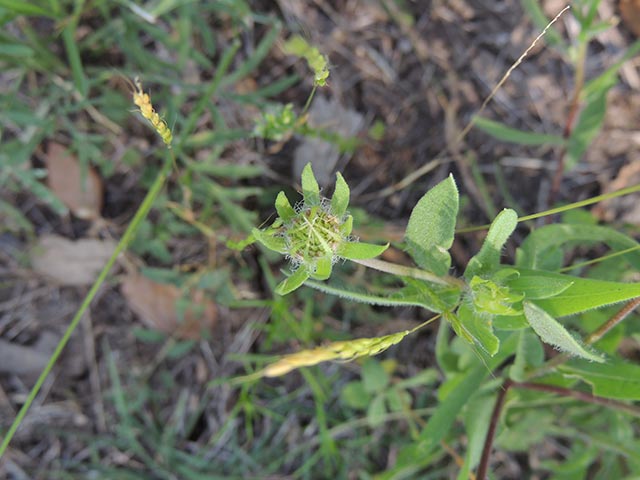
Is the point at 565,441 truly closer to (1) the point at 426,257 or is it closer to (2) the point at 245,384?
(2) the point at 245,384

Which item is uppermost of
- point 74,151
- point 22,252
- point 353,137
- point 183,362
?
point 74,151

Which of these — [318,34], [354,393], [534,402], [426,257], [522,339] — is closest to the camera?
[426,257]

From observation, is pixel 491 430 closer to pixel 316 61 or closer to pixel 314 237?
pixel 314 237

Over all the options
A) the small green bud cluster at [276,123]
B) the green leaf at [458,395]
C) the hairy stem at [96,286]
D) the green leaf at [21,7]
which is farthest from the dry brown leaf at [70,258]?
the green leaf at [458,395]

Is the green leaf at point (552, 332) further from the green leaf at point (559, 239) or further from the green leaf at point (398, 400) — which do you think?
the green leaf at point (398, 400)

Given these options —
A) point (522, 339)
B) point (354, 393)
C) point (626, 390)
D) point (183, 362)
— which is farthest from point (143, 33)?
point (626, 390)

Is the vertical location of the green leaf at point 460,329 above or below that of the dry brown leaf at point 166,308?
below

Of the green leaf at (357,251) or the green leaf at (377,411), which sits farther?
the green leaf at (377,411)
